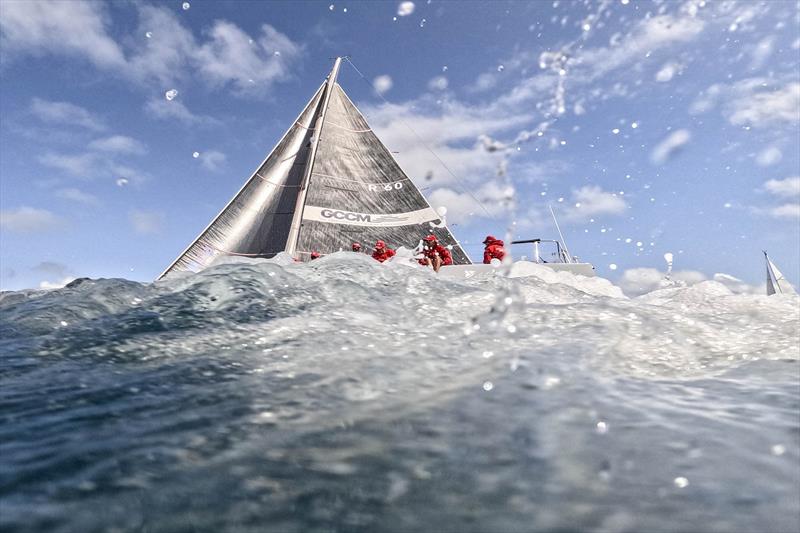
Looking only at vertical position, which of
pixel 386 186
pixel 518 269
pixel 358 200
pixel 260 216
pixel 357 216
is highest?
pixel 386 186

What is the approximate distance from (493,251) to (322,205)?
10000mm

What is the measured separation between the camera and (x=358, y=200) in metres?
20.4

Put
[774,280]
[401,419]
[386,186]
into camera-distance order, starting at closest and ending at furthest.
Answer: [401,419], [386,186], [774,280]

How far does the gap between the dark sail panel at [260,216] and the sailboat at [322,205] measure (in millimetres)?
41

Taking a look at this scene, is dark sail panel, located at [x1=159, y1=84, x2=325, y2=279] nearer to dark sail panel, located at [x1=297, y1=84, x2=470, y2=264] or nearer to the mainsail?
the mainsail

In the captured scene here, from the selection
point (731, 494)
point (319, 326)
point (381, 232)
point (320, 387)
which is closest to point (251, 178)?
point (381, 232)

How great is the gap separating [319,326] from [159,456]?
7.12 feet

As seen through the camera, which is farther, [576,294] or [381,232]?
[381,232]

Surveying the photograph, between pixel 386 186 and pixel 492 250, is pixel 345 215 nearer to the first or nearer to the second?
pixel 386 186

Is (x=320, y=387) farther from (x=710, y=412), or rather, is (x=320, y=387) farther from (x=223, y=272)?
(x=223, y=272)

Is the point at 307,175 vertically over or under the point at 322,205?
over

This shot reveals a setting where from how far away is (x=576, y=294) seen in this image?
7082 millimetres

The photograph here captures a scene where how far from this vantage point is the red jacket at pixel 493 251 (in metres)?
11.4

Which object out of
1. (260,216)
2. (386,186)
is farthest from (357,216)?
(260,216)
